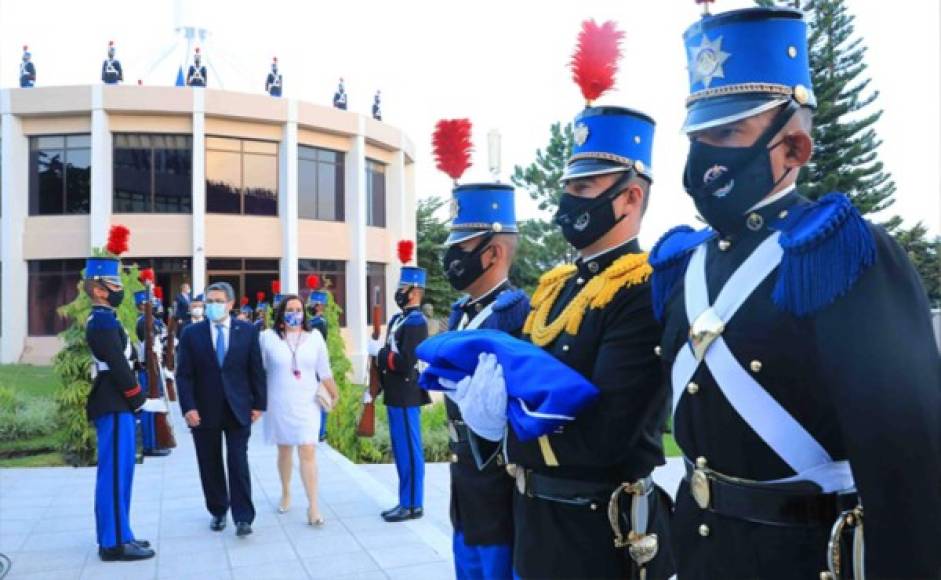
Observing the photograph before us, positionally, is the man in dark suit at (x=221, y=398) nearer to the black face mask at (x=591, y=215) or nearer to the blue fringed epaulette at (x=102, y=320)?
the blue fringed epaulette at (x=102, y=320)

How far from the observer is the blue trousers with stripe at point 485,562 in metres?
3.35

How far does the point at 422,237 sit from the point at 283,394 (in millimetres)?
32781

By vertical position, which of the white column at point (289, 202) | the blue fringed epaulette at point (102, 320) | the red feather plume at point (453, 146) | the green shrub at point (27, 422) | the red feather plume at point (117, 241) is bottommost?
the green shrub at point (27, 422)

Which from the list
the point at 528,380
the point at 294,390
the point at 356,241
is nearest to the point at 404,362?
the point at 294,390

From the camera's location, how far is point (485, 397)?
2.52m

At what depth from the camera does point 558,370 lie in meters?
2.38

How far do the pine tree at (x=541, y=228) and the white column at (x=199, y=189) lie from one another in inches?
583

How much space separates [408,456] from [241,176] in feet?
71.2

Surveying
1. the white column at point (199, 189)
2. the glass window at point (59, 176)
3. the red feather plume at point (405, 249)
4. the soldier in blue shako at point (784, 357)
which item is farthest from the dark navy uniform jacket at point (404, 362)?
the glass window at point (59, 176)

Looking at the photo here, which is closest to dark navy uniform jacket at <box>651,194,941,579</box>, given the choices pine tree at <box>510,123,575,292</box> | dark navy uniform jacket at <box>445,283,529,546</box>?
dark navy uniform jacket at <box>445,283,529,546</box>

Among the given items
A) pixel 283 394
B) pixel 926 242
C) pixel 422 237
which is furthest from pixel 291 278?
pixel 926 242

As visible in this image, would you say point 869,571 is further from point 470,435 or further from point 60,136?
point 60,136

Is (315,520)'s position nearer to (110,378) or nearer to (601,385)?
(110,378)

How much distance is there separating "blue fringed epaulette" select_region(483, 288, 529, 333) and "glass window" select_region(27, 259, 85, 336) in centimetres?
2608
